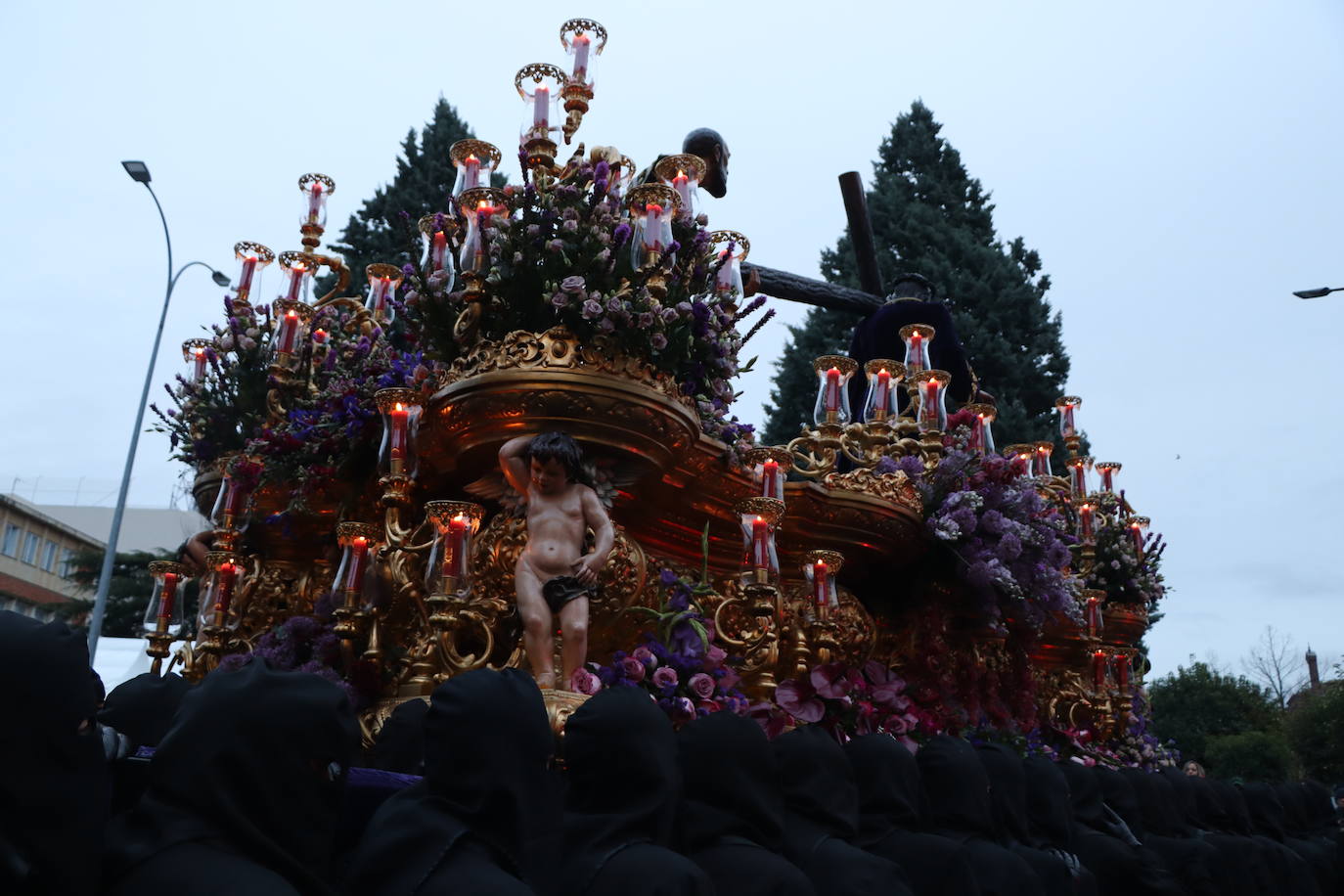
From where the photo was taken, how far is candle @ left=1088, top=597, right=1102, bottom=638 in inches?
457

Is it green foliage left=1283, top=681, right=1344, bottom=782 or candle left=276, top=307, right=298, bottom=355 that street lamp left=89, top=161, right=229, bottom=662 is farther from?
green foliage left=1283, top=681, right=1344, bottom=782

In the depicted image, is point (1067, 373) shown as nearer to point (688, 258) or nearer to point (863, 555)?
point (863, 555)

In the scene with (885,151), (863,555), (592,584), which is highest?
(885,151)

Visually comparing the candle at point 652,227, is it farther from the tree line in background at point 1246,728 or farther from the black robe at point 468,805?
the tree line in background at point 1246,728

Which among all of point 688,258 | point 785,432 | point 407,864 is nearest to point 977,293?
point 785,432

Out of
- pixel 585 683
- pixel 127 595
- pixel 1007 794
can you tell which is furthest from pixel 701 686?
pixel 127 595

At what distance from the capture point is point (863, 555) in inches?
392

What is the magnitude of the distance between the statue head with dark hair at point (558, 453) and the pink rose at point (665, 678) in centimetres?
138

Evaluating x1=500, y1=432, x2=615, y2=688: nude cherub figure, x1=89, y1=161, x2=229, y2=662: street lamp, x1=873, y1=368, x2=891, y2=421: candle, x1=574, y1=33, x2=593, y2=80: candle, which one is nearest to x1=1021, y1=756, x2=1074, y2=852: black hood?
x1=500, y1=432, x2=615, y2=688: nude cherub figure

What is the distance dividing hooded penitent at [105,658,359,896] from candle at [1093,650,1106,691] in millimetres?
10785

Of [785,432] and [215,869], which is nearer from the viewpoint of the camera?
[215,869]

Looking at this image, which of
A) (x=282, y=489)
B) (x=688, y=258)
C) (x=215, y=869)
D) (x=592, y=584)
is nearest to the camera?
(x=215, y=869)

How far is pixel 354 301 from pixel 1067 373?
19.4 m

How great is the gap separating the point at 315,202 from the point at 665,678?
661cm
